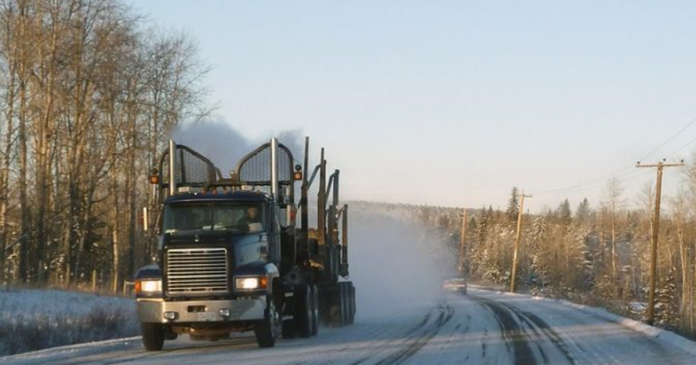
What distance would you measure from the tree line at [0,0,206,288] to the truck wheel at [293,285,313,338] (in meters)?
13.9

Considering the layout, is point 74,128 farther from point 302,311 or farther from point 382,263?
point 302,311

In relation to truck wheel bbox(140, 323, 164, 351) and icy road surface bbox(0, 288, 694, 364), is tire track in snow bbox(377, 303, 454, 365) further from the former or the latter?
truck wheel bbox(140, 323, 164, 351)

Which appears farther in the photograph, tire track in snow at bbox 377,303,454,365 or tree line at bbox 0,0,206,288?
tree line at bbox 0,0,206,288

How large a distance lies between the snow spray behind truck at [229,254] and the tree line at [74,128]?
43.1ft

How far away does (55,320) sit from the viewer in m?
24.8

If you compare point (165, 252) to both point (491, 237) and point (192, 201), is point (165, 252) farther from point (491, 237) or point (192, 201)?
point (491, 237)

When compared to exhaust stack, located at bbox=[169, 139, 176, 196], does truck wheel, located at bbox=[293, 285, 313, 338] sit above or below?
below

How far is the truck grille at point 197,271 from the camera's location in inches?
717

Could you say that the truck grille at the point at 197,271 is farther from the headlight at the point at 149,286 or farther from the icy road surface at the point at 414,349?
the icy road surface at the point at 414,349

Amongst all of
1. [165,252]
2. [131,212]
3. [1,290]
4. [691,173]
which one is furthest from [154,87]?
[691,173]

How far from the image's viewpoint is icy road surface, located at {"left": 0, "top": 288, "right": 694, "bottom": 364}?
55.6 feet

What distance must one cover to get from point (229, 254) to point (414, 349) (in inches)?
165

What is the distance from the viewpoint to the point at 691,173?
82.1 m

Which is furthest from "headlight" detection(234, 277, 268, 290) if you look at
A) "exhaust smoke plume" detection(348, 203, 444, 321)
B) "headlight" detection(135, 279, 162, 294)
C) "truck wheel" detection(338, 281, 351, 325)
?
"exhaust smoke plume" detection(348, 203, 444, 321)
